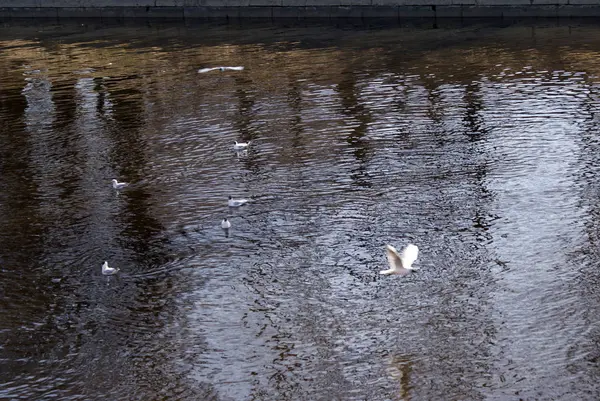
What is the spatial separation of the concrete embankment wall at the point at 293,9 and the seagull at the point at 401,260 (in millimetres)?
18836

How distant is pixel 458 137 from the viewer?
50.0 ft

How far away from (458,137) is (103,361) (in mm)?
8056

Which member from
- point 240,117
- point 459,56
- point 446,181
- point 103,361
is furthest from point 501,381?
point 459,56

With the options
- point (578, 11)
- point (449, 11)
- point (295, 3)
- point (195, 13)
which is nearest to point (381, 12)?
point (449, 11)

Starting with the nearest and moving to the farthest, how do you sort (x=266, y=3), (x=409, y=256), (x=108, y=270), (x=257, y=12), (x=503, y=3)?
(x=409, y=256) < (x=108, y=270) < (x=503, y=3) < (x=266, y=3) < (x=257, y=12)

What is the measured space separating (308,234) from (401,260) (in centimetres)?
216

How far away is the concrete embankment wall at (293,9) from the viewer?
2714 cm

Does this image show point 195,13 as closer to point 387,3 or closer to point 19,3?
point 387,3

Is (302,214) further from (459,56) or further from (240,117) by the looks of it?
(459,56)

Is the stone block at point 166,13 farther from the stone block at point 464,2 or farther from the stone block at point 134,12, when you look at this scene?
the stone block at point 464,2

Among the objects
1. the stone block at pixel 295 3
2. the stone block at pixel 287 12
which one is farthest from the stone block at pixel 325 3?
the stone block at pixel 287 12

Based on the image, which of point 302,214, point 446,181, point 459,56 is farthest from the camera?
point 459,56

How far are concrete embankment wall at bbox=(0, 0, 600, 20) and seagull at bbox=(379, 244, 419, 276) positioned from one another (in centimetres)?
1884

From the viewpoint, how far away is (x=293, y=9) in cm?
2995
